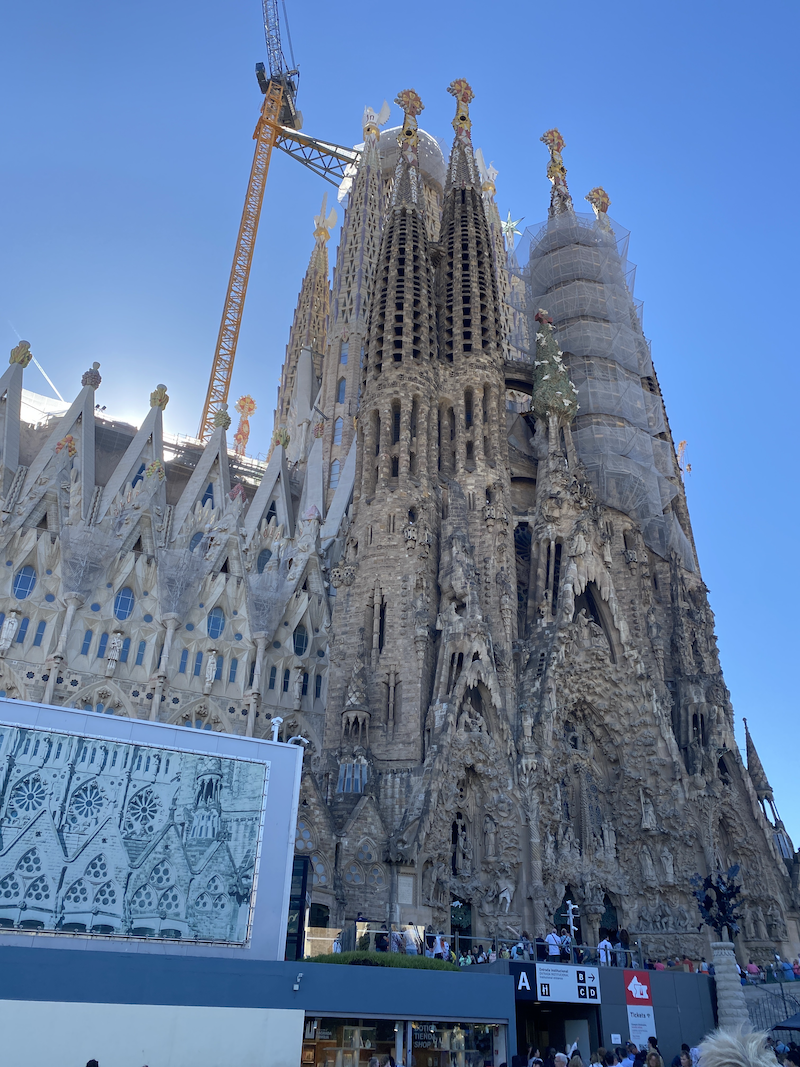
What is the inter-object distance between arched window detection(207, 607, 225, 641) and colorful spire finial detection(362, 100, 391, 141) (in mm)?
41117

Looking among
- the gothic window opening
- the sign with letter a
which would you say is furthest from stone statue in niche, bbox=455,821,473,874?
the gothic window opening

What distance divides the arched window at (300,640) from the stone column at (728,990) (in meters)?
19.1

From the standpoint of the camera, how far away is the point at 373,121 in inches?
2462

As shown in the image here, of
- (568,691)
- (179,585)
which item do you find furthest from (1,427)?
(568,691)

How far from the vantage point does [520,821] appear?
28.2 meters

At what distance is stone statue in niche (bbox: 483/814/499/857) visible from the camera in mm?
28016

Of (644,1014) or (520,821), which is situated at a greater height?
(520,821)

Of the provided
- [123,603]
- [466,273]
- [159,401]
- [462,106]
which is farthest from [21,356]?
[462,106]

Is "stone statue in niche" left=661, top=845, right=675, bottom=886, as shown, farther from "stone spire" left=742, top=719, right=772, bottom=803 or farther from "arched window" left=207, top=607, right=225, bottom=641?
"arched window" left=207, top=607, right=225, bottom=641

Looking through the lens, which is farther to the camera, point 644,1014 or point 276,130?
point 276,130

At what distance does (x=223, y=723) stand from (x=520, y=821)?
1120 centimetres

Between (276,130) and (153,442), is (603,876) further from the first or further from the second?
(276,130)

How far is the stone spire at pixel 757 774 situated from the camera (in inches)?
1378

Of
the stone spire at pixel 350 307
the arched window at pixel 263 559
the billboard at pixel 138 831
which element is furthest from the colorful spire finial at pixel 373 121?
the billboard at pixel 138 831
